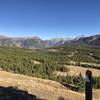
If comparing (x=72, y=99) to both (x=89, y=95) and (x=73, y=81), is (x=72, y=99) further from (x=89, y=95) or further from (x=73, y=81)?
(x=73, y=81)

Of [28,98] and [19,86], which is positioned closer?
[28,98]

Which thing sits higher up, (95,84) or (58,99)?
(58,99)

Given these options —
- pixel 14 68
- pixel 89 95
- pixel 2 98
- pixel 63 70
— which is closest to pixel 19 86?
pixel 2 98

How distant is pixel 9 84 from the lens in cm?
2997

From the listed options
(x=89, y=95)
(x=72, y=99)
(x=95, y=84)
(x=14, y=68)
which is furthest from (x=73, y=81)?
(x=89, y=95)

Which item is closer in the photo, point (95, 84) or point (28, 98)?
point (28, 98)

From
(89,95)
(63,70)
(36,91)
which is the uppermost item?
(89,95)

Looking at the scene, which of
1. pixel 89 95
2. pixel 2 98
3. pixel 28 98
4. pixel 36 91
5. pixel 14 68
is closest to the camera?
pixel 89 95

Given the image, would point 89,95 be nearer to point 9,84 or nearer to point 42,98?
point 42,98

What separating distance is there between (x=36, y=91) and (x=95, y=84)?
123 ft

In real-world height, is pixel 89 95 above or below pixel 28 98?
above

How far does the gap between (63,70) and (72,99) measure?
7427cm

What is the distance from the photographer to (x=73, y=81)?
66.3m

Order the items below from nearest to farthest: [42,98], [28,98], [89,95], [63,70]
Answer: [89,95], [28,98], [42,98], [63,70]
